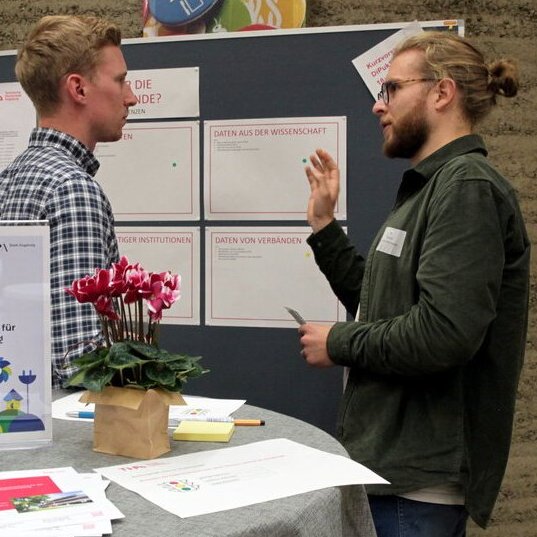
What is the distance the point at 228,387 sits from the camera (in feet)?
8.18

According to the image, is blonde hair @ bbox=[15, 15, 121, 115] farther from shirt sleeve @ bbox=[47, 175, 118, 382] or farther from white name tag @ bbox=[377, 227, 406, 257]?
white name tag @ bbox=[377, 227, 406, 257]

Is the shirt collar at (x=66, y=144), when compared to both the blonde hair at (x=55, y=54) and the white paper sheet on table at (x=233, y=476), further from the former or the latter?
the white paper sheet on table at (x=233, y=476)

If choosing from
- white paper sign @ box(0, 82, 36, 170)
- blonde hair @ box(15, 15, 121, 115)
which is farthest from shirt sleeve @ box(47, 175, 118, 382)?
white paper sign @ box(0, 82, 36, 170)

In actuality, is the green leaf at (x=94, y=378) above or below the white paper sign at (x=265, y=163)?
below

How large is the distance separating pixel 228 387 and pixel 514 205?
4.20ft

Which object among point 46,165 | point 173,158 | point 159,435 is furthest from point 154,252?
point 159,435

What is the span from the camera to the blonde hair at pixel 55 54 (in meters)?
1.79

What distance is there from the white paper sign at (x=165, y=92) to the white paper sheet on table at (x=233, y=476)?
1.67m

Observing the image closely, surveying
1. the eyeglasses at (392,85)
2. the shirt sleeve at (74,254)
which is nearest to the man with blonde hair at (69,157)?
the shirt sleeve at (74,254)

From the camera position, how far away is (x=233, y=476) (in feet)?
3.12

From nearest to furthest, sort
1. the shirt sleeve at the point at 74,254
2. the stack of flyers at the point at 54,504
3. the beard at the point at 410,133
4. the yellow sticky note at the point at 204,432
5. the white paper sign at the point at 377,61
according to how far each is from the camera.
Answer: the stack of flyers at the point at 54,504
the yellow sticky note at the point at 204,432
the shirt sleeve at the point at 74,254
the beard at the point at 410,133
the white paper sign at the point at 377,61

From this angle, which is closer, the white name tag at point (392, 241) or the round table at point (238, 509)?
the round table at point (238, 509)

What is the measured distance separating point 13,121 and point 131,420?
2.04 meters

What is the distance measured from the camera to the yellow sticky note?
3.70 ft
